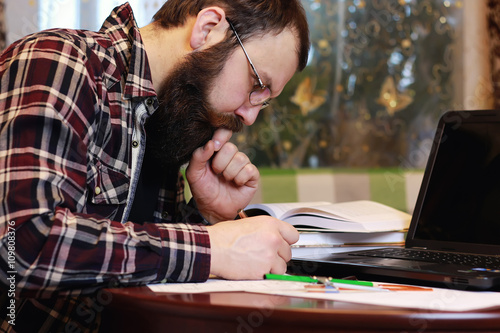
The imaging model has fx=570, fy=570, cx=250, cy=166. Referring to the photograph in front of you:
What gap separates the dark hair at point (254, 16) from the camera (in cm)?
119

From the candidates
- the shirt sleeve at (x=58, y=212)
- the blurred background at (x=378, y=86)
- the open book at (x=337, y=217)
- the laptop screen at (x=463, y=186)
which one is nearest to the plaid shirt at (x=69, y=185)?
the shirt sleeve at (x=58, y=212)

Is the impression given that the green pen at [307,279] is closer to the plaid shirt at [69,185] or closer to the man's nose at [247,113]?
the plaid shirt at [69,185]

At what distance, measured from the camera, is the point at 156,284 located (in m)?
0.83

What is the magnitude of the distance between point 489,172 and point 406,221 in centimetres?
20

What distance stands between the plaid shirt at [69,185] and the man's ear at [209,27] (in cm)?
22

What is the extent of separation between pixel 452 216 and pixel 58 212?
0.75 meters

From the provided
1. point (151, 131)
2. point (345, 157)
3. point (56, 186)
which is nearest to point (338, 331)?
point (56, 186)

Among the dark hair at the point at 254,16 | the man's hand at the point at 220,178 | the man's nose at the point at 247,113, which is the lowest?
the man's hand at the point at 220,178

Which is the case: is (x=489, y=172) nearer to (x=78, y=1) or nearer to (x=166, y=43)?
(x=166, y=43)

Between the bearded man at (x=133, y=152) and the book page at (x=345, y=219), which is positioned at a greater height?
the bearded man at (x=133, y=152)

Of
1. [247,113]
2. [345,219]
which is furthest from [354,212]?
[247,113]

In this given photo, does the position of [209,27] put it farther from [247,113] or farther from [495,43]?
[495,43]
